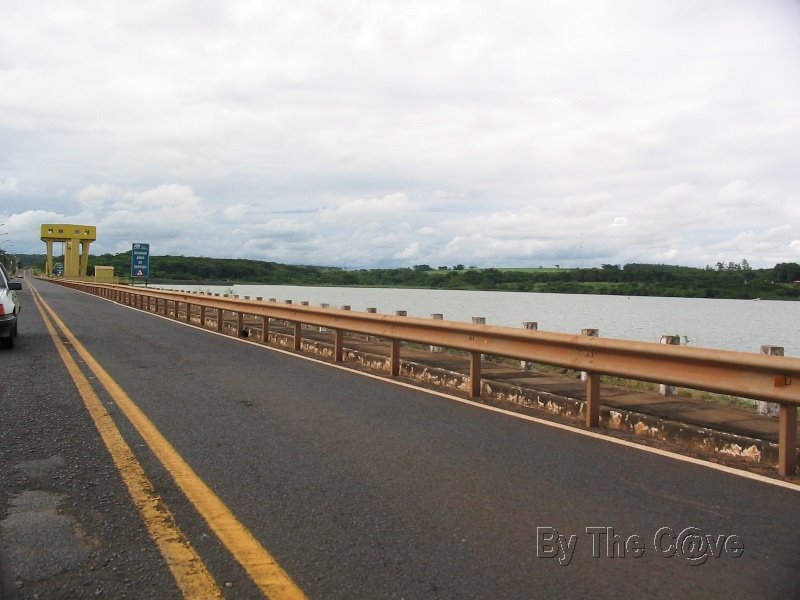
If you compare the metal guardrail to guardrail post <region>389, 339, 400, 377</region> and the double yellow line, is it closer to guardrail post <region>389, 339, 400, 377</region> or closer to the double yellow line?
guardrail post <region>389, 339, 400, 377</region>

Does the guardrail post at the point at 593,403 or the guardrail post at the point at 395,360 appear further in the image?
the guardrail post at the point at 395,360

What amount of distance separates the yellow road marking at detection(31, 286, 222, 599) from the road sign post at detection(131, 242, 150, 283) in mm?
33365

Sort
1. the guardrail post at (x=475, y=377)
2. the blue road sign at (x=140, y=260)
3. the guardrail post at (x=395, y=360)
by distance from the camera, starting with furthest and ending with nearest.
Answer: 1. the blue road sign at (x=140, y=260)
2. the guardrail post at (x=395, y=360)
3. the guardrail post at (x=475, y=377)

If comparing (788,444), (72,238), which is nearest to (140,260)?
(788,444)

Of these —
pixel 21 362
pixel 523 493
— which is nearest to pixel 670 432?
pixel 523 493

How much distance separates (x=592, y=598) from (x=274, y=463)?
2.80 meters

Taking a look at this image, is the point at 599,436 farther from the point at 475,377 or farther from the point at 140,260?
the point at 140,260

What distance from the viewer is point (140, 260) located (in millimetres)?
38531

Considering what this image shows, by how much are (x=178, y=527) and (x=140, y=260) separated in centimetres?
3719

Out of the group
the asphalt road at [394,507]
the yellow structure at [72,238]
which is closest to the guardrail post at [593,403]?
the asphalt road at [394,507]

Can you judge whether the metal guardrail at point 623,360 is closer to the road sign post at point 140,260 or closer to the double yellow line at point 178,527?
the double yellow line at point 178,527

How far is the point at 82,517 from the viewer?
4.05 metres

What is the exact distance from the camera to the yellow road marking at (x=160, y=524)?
322cm

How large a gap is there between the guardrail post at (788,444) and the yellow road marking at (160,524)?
14.3ft
